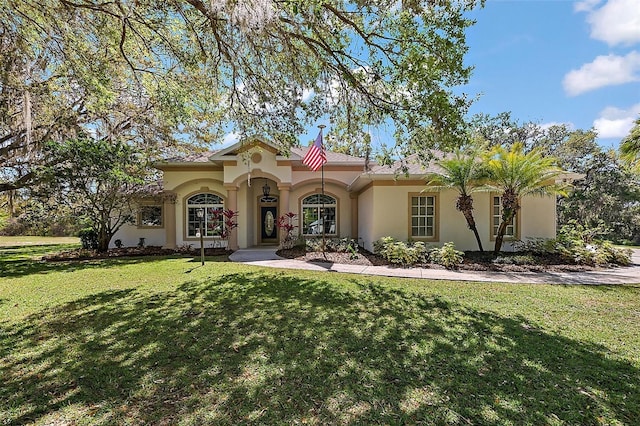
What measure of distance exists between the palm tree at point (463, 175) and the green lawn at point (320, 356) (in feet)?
15.1

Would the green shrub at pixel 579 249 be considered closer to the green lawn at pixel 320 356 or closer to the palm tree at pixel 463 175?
the palm tree at pixel 463 175

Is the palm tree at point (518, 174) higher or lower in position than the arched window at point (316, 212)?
higher

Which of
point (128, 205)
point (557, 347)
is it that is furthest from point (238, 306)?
point (128, 205)

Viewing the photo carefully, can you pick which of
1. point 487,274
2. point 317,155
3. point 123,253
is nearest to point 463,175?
point 487,274

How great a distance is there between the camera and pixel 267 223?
1662 cm

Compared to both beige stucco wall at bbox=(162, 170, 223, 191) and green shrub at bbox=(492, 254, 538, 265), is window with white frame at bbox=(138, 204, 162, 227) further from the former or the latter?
green shrub at bbox=(492, 254, 538, 265)

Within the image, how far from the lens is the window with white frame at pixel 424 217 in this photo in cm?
1244

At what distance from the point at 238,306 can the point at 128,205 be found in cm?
1098

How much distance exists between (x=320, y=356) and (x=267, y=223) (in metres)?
13.1

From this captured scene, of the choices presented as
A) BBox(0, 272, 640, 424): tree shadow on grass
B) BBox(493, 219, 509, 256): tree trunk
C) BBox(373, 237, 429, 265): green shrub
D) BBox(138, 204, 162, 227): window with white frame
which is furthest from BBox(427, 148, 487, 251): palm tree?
BBox(138, 204, 162, 227): window with white frame

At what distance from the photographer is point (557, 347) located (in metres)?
4.14

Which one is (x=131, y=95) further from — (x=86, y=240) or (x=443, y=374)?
(x=443, y=374)

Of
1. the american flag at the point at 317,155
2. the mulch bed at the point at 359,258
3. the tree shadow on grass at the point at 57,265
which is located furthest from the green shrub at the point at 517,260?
the tree shadow on grass at the point at 57,265

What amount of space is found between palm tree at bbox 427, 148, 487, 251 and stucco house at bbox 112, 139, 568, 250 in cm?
88
